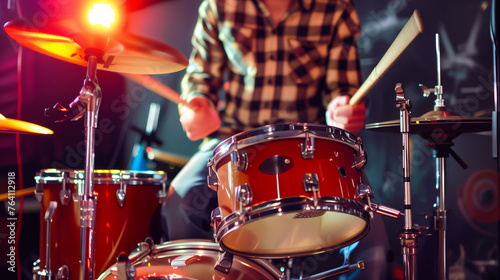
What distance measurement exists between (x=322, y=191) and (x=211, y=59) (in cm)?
109

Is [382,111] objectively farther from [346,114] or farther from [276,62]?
[346,114]

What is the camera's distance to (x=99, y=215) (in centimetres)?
149

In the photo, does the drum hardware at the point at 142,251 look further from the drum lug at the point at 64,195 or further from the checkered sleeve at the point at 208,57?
the checkered sleeve at the point at 208,57

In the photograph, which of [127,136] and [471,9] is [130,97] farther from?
[471,9]

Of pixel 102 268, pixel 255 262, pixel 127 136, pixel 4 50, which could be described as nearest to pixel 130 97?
pixel 127 136

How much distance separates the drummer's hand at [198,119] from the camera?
1613mm

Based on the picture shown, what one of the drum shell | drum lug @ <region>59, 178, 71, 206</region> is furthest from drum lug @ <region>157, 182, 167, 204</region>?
the drum shell

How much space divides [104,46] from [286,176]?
0.66 meters

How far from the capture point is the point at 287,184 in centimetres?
108

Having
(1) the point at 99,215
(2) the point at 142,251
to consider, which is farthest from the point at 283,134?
(1) the point at 99,215

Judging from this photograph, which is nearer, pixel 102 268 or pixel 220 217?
pixel 220 217

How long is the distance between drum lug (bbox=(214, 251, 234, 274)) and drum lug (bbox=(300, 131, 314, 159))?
1.13ft

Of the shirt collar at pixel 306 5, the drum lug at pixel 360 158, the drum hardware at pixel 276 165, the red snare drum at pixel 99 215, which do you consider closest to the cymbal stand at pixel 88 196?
the red snare drum at pixel 99 215

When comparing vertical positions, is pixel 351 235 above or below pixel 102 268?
above
